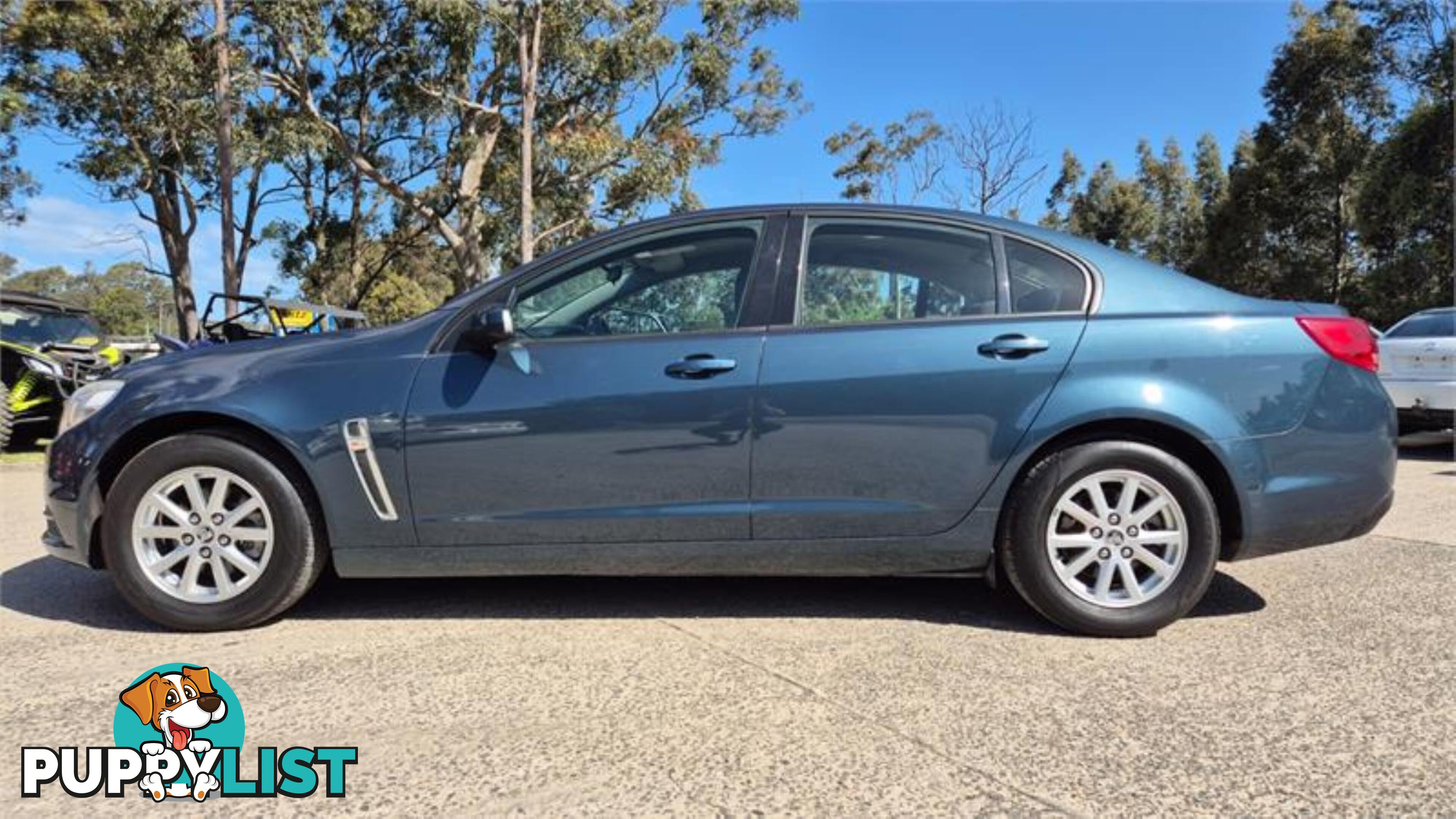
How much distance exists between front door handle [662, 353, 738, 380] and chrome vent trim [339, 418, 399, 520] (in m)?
1.06

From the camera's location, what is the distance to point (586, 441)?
3055 millimetres

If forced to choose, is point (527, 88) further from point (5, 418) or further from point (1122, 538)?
point (1122, 538)

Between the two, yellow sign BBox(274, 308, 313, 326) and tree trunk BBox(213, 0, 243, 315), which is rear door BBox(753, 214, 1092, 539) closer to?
yellow sign BBox(274, 308, 313, 326)

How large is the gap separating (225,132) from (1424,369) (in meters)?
19.2

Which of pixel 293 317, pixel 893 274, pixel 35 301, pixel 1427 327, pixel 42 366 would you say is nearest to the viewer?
pixel 893 274

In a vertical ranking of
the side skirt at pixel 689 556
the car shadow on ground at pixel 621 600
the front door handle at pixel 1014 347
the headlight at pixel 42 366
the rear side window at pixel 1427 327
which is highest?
the headlight at pixel 42 366

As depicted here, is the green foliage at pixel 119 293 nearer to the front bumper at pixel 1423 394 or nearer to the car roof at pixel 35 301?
the car roof at pixel 35 301

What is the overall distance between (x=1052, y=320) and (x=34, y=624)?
3873 mm

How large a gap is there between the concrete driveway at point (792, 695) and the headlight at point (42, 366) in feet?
19.5

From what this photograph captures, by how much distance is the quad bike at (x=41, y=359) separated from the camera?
337 inches

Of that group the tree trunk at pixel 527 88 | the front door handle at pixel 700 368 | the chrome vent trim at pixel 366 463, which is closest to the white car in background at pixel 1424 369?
the front door handle at pixel 700 368

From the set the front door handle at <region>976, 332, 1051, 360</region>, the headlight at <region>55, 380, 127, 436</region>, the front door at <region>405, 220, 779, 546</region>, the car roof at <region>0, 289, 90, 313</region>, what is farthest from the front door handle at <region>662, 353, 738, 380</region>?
the car roof at <region>0, 289, 90, 313</region>

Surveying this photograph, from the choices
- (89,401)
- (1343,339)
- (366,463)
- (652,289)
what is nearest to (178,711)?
(366,463)

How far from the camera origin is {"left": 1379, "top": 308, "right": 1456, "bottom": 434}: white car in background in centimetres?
729
